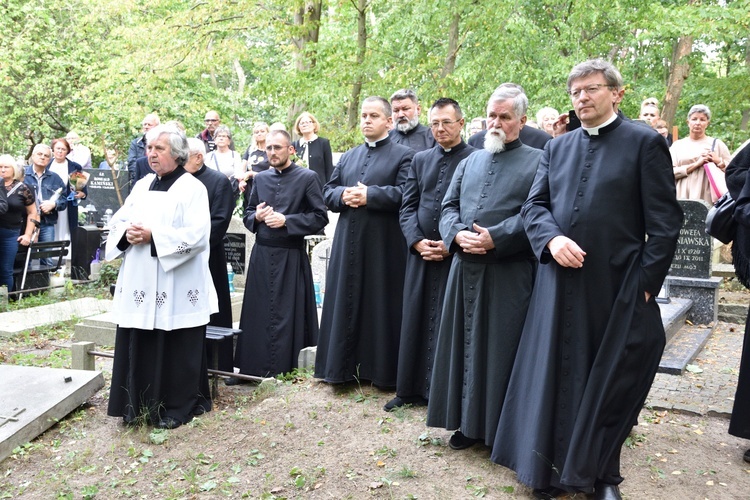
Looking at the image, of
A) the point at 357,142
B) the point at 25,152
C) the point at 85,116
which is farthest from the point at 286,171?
the point at 25,152

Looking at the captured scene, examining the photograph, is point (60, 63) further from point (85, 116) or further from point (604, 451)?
point (604, 451)

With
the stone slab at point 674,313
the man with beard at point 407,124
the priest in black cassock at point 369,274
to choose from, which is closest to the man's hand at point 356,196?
the priest in black cassock at point 369,274

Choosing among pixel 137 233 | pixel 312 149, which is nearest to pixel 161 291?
pixel 137 233

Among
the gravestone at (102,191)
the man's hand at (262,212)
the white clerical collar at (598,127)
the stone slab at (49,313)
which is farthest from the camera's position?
the gravestone at (102,191)

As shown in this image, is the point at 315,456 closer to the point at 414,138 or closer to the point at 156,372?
the point at 156,372

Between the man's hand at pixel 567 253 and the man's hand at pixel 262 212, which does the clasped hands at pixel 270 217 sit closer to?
the man's hand at pixel 262 212

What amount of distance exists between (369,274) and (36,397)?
10.00 ft

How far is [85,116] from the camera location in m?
24.1

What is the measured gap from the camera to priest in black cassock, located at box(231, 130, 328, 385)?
8039 millimetres

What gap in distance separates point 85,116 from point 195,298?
19258 millimetres

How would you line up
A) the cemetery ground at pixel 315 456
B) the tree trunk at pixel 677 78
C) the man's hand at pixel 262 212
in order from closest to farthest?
the cemetery ground at pixel 315 456, the man's hand at pixel 262 212, the tree trunk at pixel 677 78

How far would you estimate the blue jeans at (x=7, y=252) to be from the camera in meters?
12.4

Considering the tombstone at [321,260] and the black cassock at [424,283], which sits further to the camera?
the tombstone at [321,260]

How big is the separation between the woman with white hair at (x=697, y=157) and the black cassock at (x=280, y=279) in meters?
5.56
